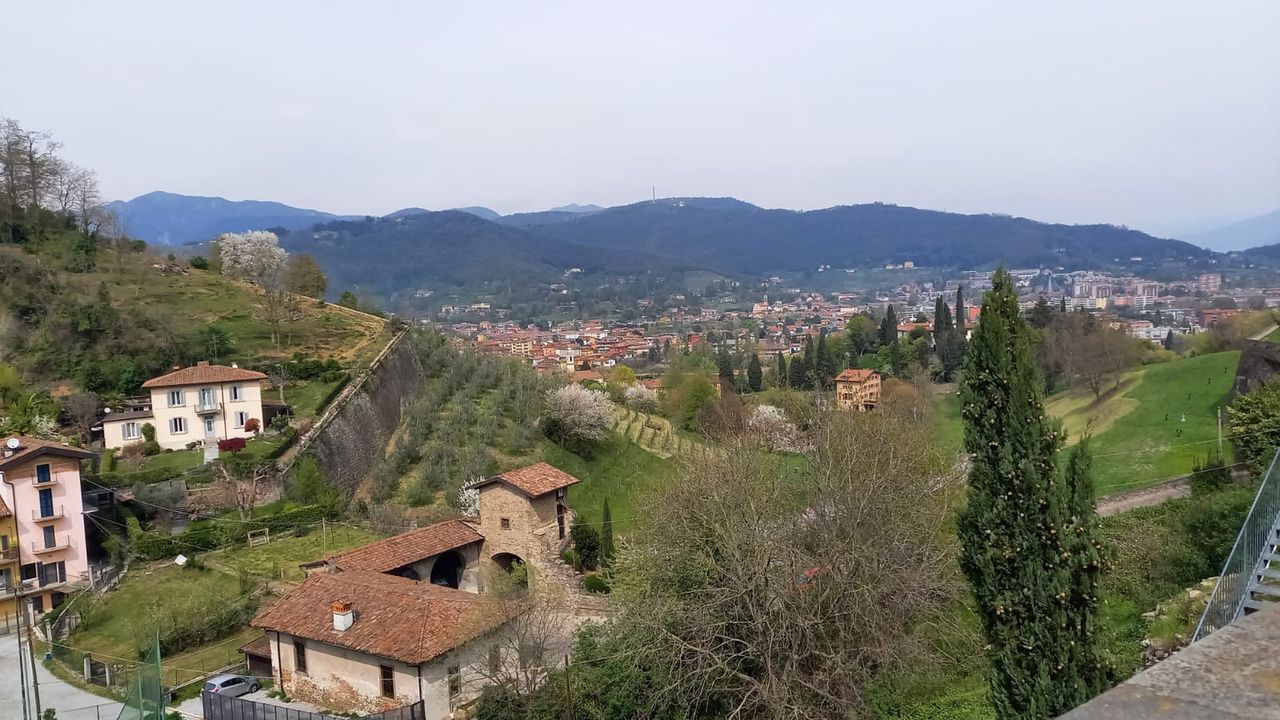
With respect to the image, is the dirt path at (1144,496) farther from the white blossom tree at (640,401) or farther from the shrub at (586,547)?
the white blossom tree at (640,401)

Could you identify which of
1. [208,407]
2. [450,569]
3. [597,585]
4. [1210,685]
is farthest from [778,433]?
[1210,685]

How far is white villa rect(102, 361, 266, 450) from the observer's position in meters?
32.4

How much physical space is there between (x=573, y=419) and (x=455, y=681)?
24122mm

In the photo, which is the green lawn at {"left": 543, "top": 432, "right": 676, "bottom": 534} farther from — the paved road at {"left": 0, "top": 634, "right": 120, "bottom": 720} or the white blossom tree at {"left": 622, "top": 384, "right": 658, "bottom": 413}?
the paved road at {"left": 0, "top": 634, "right": 120, "bottom": 720}

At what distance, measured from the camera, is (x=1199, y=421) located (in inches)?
1235

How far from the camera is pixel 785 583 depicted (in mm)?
14367

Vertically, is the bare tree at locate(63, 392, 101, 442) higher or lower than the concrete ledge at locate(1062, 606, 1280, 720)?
lower

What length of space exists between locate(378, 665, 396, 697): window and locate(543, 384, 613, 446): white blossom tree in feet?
79.2

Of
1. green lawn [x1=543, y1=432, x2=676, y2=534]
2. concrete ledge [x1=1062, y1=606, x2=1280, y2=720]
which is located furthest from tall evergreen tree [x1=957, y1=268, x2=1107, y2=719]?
green lawn [x1=543, y1=432, x2=676, y2=534]

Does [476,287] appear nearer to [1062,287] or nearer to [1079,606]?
[1062,287]

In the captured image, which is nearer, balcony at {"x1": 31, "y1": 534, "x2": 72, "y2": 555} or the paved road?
the paved road

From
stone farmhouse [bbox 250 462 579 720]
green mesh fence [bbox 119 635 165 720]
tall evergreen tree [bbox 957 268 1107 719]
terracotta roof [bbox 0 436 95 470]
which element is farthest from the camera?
terracotta roof [bbox 0 436 95 470]

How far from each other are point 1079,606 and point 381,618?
1383 cm

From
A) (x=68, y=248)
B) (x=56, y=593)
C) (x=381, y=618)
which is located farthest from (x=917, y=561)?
(x=68, y=248)
